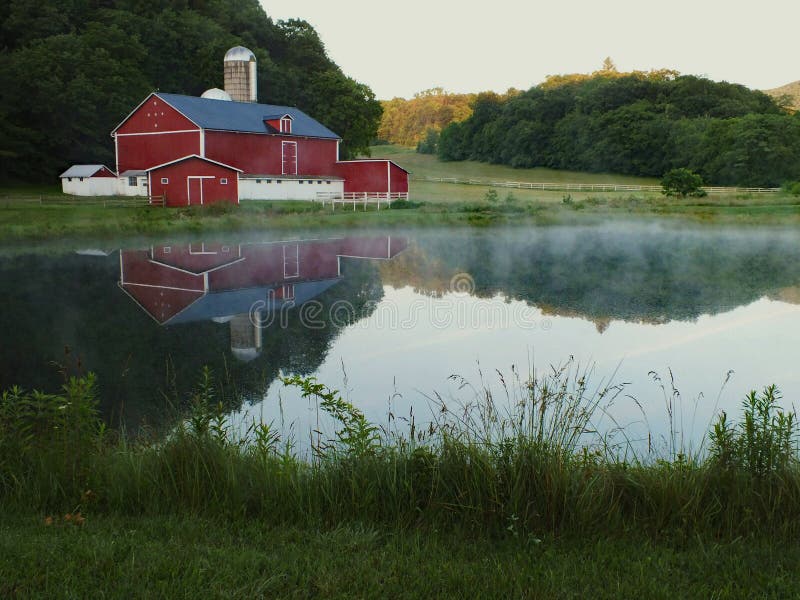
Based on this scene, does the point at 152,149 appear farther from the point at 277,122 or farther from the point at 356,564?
the point at 356,564

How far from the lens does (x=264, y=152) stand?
4012 cm

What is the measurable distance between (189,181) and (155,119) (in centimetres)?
636

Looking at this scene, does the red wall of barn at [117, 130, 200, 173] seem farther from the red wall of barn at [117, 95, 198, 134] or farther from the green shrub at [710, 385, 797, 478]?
the green shrub at [710, 385, 797, 478]

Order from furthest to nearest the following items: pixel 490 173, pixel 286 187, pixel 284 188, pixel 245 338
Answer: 1. pixel 490 173
2. pixel 286 187
3. pixel 284 188
4. pixel 245 338

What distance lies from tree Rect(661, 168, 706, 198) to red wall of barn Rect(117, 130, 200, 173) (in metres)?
24.6

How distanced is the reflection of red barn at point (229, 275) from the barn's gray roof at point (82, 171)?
61.9ft

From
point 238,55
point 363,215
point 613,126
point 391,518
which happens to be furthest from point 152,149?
point 391,518

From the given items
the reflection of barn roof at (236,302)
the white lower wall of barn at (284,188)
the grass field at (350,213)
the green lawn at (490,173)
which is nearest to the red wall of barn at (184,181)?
the grass field at (350,213)

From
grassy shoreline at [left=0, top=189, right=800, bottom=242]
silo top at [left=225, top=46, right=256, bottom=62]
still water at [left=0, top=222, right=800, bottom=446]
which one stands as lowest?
still water at [left=0, top=222, right=800, bottom=446]

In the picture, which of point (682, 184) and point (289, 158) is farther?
point (682, 184)

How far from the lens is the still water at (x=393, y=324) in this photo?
756 cm

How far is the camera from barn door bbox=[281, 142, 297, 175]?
135 ft

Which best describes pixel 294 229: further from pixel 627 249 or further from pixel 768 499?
pixel 768 499

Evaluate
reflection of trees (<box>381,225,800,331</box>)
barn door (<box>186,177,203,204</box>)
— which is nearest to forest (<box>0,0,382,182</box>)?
barn door (<box>186,177,203,204</box>)
